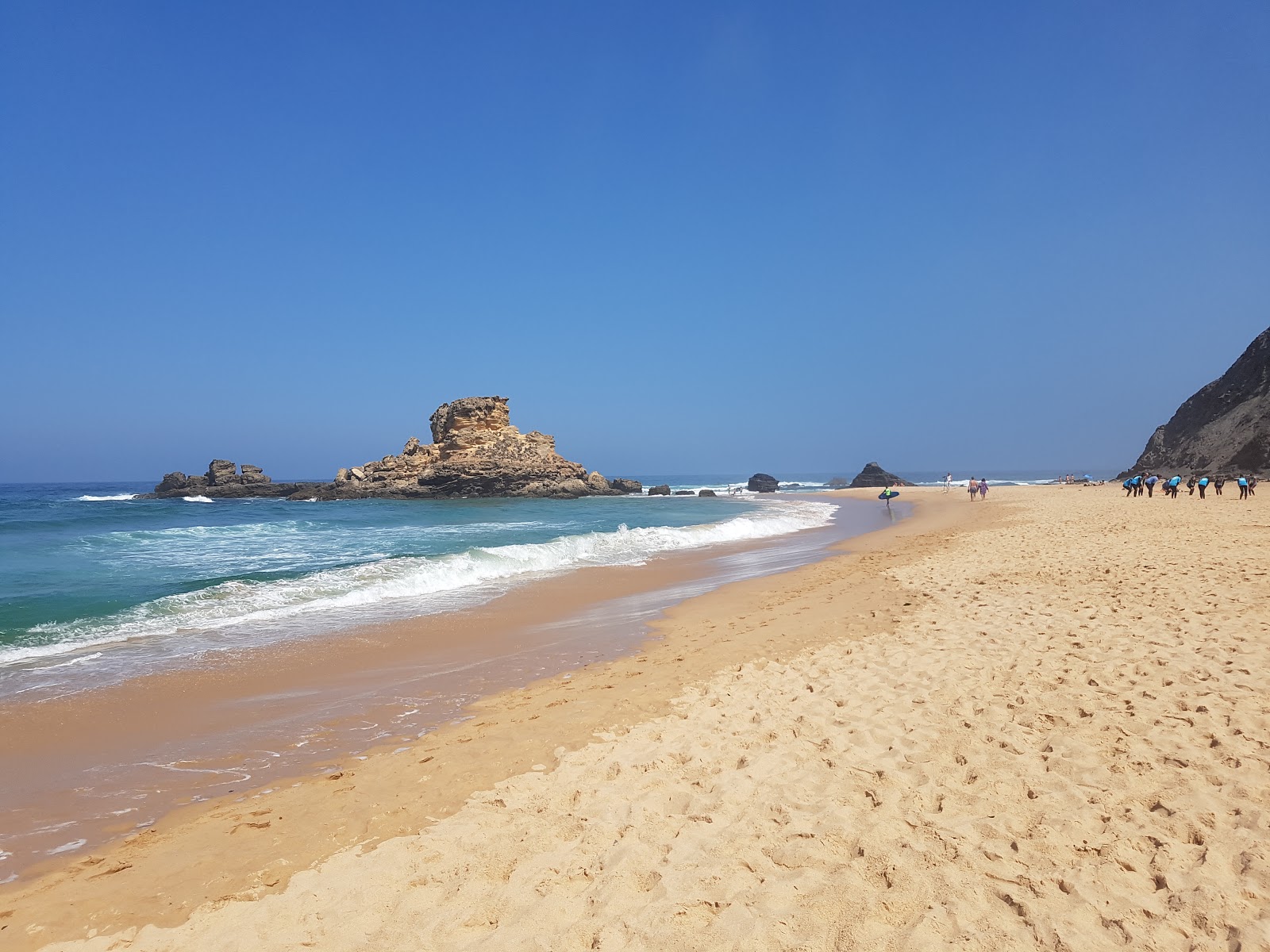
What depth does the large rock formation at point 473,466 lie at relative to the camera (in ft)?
169

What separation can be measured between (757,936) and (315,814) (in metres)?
2.92

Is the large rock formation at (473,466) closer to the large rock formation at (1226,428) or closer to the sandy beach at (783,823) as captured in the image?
the large rock formation at (1226,428)

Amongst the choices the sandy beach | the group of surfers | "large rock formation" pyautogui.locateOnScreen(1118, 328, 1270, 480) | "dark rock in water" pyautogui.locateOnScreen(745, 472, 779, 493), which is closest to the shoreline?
the sandy beach

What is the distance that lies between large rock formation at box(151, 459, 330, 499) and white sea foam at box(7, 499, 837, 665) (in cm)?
4548

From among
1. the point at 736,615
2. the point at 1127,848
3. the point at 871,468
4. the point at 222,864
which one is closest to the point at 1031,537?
the point at 736,615

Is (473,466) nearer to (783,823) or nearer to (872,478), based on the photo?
(872,478)

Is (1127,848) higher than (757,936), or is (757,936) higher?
(1127,848)

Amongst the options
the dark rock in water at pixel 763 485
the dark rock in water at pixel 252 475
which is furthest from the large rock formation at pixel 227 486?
the dark rock in water at pixel 763 485

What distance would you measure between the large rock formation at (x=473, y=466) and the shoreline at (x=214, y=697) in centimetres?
4009

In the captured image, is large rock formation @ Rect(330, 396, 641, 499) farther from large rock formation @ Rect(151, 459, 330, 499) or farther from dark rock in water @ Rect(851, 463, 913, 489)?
dark rock in water @ Rect(851, 463, 913, 489)

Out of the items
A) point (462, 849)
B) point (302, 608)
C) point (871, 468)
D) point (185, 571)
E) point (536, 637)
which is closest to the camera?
point (462, 849)

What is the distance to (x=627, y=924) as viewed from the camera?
9.12 ft

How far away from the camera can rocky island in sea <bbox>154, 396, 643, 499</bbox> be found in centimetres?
5166

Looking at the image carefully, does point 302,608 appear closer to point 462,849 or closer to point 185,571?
point 185,571
